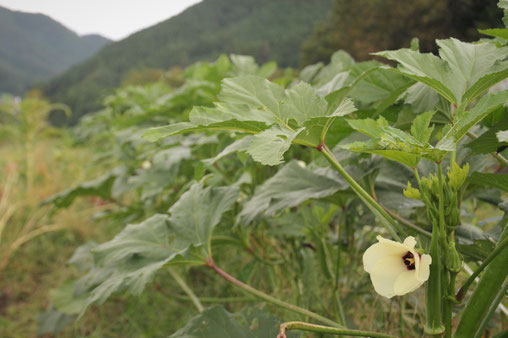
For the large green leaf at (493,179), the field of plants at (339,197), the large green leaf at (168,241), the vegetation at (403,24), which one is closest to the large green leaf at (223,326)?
the field of plants at (339,197)

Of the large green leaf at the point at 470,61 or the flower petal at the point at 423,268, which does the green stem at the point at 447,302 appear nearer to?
the flower petal at the point at 423,268

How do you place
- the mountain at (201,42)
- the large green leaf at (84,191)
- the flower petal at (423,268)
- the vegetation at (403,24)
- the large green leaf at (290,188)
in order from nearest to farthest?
the flower petal at (423,268)
the large green leaf at (290,188)
the large green leaf at (84,191)
the vegetation at (403,24)
the mountain at (201,42)

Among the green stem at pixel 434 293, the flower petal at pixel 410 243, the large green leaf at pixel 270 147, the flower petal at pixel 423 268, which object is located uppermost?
the large green leaf at pixel 270 147

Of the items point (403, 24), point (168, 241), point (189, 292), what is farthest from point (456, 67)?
point (403, 24)

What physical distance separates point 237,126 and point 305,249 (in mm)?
980

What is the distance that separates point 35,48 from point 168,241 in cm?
7626

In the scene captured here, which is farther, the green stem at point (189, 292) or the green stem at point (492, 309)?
the green stem at point (189, 292)

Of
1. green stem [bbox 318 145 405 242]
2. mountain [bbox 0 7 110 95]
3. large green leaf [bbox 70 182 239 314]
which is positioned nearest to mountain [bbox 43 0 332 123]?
mountain [bbox 0 7 110 95]

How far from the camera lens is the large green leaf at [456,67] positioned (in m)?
0.53

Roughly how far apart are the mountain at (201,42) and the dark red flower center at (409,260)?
23.5m

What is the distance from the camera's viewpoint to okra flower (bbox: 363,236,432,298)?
15.4 inches

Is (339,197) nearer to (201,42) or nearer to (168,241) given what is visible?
(168,241)

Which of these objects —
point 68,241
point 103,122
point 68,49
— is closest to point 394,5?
point 103,122

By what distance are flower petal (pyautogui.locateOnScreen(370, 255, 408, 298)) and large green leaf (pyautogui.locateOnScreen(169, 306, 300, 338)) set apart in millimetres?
341
